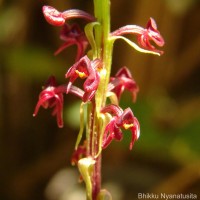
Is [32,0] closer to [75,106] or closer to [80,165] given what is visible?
[75,106]

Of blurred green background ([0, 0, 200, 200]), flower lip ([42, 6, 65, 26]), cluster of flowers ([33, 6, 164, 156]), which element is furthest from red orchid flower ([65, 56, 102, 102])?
blurred green background ([0, 0, 200, 200])

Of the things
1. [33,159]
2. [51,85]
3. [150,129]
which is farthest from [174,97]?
[51,85]

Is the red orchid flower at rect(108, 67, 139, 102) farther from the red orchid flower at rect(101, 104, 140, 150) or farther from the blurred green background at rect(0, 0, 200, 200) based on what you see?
the blurred green background at rect(0, 0, 200, 200)

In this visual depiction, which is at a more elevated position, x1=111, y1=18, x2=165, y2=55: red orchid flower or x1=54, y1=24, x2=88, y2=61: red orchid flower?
x1=111, y1=18, x2=165, y2=55: red orchid flower

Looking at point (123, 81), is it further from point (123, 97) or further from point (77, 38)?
point (123, 97)

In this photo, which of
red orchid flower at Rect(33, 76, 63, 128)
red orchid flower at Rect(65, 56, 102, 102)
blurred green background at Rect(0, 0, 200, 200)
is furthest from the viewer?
blurred green background at Rect(0, 0, 200, 200)

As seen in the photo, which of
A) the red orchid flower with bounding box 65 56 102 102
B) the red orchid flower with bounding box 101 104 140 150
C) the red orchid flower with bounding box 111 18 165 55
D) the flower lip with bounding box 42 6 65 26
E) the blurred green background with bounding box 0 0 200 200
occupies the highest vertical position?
the flower lip with bounding box 42 6 65 26
